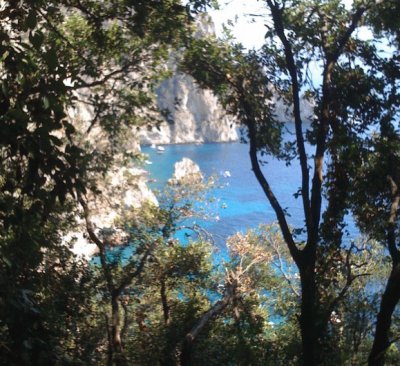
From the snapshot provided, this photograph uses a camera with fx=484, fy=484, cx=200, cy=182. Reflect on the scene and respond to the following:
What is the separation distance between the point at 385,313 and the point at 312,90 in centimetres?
316

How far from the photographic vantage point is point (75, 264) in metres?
7.99

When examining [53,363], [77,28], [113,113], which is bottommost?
[53,363]

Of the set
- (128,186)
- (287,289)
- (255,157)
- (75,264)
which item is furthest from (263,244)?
(255,157)

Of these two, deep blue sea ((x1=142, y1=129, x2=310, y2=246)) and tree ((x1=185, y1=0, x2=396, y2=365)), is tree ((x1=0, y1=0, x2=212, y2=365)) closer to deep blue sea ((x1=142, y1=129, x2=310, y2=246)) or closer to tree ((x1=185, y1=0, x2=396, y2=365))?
tree ((x1=185, y1=0, x2=396, y2=365))

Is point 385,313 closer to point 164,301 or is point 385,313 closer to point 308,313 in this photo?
point 308,313

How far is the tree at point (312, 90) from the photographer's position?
5.88m

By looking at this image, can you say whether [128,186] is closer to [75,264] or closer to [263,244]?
[75,264]

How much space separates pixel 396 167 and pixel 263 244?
10.4m

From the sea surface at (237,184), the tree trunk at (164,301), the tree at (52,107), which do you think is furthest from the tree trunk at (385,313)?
the sea surface at (237,184)

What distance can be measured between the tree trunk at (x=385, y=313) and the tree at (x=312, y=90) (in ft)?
2.79

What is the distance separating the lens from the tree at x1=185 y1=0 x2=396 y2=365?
232 inches

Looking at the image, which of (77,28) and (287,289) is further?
(287,289)

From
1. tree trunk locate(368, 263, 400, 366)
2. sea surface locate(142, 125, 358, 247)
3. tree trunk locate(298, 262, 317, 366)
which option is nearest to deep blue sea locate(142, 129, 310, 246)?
sea surface locate(142, 125, 358, 247)

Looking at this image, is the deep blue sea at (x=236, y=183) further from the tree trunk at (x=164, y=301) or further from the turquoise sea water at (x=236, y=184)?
the tree trunk at (x=164, y=301)
